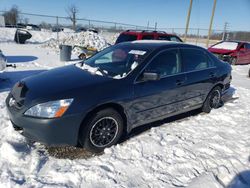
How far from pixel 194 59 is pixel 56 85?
287 cm

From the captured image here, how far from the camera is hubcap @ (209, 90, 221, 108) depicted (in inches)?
220

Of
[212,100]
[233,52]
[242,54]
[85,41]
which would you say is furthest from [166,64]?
[85,41]

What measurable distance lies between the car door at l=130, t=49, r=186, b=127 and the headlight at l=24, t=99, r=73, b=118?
110 cm

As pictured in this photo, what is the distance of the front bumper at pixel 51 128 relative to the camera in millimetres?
3086

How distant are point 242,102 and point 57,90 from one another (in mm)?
5264

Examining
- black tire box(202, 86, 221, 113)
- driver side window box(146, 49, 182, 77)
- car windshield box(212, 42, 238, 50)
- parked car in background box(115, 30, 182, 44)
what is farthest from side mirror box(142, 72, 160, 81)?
car windshield box(212, 42, 238, 50)

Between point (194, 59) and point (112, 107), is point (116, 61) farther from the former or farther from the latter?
point (194, 59)

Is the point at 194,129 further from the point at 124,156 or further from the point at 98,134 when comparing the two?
the point at 98,134

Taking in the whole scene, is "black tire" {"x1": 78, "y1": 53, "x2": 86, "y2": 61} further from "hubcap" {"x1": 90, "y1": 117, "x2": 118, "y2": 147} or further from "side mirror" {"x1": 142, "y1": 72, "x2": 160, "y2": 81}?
"hubcap" {"x1": 90, "y1": 117, "x2": 118, "y2": 147}

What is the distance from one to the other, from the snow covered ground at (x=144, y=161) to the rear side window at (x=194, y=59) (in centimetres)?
121

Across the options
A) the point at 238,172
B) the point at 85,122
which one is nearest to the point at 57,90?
the point at 85,122

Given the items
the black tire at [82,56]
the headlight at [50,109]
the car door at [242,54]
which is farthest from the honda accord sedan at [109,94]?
the car door at [242,54]

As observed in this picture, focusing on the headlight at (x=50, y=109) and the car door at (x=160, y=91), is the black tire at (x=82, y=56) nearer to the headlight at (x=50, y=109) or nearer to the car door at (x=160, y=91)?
the car door at (x=160, y=91)

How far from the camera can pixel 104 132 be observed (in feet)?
11.7
